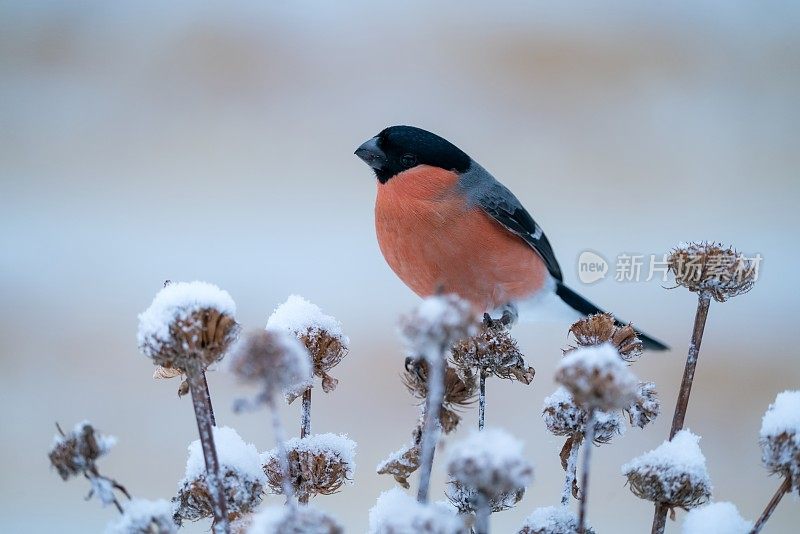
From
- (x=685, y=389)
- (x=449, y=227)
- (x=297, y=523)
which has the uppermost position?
(x=449, y=227)

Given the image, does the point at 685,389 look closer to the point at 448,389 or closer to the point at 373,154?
the point at 448,389

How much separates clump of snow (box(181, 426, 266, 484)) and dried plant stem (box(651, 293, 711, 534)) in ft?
0.64

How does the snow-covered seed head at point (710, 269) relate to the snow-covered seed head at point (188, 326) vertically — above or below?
above

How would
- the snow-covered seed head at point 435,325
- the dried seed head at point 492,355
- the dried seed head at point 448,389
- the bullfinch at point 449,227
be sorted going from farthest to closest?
the bullfinch at point 449,227
the dried seed head at point 492,355
the dried seed head at point 448,389
the snow-covered seed head at point 435,325

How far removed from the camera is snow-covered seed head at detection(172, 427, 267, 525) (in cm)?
37

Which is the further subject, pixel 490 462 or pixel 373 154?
pixel 373 154

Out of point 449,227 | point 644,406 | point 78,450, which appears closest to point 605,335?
point 644,406

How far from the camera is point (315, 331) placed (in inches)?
16.5

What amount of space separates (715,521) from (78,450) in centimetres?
28

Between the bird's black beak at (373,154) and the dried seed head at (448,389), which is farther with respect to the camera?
the bird's black beak at (373,154)

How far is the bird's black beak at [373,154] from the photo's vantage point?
0.95m

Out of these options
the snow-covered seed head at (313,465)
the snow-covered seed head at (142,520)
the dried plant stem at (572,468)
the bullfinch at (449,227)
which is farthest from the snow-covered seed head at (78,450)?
the bullfinch at (449,227)

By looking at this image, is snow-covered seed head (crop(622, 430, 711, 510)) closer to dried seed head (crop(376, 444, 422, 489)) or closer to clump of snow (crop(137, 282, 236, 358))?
dried seed head (crop(376, 444, 422, 489))

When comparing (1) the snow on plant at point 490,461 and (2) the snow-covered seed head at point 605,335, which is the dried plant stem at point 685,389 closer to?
(2) the snow-covered seed head at point 605,335
